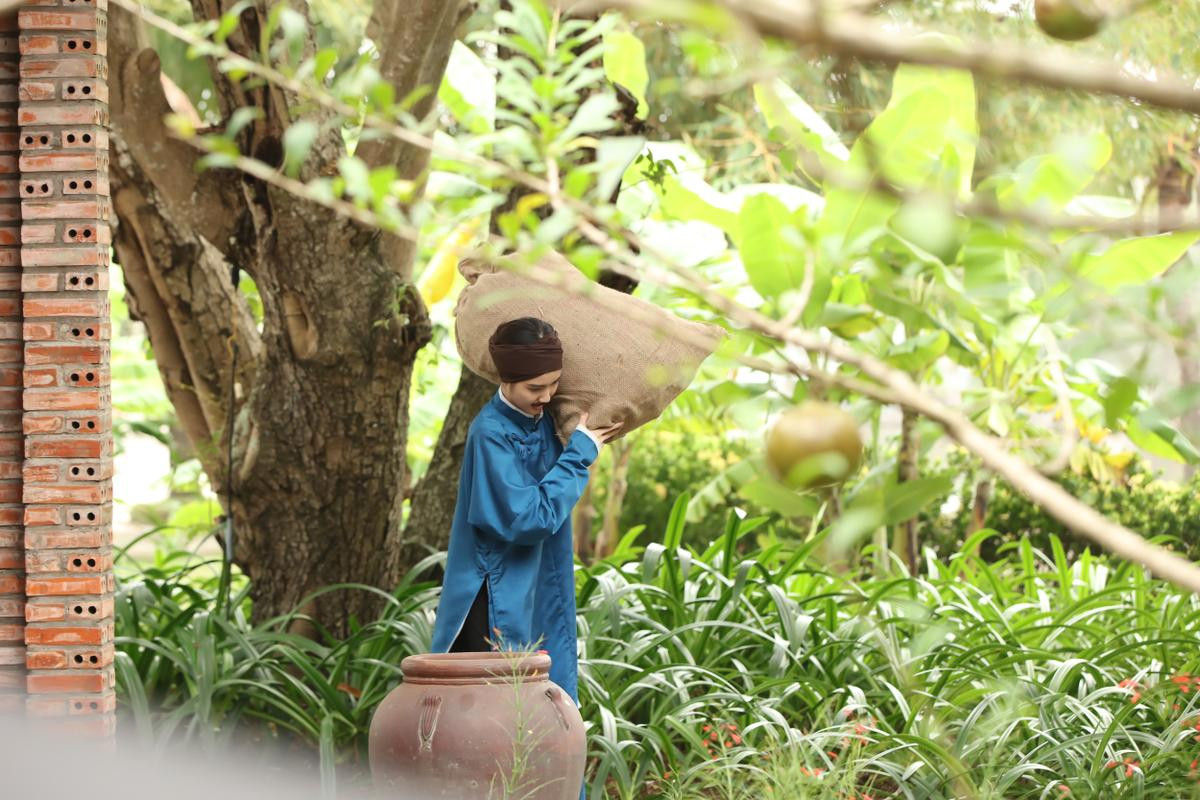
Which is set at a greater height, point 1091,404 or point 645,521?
point 1091,404

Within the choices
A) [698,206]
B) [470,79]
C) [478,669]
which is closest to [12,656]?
[478,669]

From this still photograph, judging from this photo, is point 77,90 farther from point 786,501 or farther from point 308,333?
point 786,501

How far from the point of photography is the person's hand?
3.67m

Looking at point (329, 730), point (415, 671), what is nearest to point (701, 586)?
point (329, 730)

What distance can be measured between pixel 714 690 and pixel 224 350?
2507mm

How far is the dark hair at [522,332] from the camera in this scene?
3.54 m

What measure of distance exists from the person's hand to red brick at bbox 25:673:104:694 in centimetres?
152

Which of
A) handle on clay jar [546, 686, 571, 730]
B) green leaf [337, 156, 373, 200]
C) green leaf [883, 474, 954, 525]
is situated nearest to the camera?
green leaf [337, 156, 373, 200]

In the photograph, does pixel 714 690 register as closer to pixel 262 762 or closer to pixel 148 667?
pixel 262 762

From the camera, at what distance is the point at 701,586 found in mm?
5242

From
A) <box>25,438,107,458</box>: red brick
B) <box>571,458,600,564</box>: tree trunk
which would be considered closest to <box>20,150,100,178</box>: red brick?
<box>25,438,107,458</box>: red brick

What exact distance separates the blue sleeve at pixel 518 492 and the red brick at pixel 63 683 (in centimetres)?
115

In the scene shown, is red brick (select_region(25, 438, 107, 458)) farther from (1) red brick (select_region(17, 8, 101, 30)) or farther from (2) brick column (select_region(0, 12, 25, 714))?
(1) red brick (select_region(17, 8, 101, 30))

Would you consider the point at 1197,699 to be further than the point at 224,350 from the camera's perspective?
No
